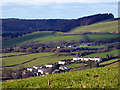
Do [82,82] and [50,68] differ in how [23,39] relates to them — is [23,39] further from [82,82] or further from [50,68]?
[82,82]

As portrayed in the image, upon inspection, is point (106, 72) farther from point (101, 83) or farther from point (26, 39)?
point (26, 39)

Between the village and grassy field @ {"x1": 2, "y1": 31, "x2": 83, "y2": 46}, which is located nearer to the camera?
the village

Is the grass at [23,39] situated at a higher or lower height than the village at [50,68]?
higher

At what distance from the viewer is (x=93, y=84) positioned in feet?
47.9

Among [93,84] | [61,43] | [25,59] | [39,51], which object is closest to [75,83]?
[93,84]

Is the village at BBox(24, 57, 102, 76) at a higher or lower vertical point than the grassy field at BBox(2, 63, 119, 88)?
lower

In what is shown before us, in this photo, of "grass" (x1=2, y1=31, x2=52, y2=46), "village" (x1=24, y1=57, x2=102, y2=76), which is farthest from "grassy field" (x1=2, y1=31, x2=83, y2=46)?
"village" (x1=24, y1=57, x2=102, y2=76)

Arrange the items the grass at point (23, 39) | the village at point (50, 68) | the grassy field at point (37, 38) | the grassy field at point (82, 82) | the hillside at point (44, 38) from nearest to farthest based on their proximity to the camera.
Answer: the grassy field at point (82, 82), the village at point (50, 68), the hillside at point (44, 38), the grassy field at point (37, 38), the grass at point (23, 39)

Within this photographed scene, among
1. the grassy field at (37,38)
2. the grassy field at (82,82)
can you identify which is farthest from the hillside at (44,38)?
the grassy field at (82,82)

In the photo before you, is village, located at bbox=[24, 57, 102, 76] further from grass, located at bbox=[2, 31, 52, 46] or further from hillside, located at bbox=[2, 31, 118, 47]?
grass, located at bbox=[2, 31, 52, 46]

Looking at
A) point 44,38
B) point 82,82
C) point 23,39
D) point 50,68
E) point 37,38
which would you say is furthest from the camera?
point 23,39

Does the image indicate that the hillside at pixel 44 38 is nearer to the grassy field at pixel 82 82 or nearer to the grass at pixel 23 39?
the grass at pixel 23 39

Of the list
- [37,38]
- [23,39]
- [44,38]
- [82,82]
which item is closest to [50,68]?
[82,82]

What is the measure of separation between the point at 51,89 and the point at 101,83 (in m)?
2.73
